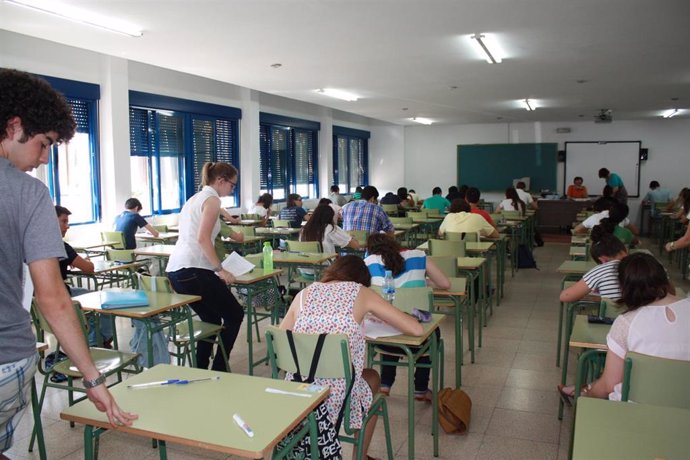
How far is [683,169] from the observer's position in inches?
617

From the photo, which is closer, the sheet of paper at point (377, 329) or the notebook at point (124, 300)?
the sheet of paper at point (377, 329)

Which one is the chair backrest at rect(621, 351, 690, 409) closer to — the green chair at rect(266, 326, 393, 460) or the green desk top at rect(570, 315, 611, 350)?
the green desk top at rect(570, 315, 611, 350)

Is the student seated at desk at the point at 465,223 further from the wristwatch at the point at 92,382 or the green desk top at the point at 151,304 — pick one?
the wristwatch at the point at 92,382

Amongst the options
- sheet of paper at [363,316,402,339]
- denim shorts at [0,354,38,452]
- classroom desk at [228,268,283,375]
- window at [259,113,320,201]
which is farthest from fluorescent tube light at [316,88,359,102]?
denim shorts at [0,354,38,452]

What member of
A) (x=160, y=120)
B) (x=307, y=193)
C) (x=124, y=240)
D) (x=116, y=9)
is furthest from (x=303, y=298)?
(x=307, y=193)

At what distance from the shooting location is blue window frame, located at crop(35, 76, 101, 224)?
8258 mm

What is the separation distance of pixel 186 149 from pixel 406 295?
8308 mm

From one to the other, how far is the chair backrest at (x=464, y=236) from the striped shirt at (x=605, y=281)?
2.98m

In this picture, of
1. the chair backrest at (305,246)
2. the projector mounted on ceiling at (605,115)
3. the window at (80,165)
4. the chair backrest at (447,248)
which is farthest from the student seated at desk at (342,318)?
the projector mounted on ceiling at (605,115)

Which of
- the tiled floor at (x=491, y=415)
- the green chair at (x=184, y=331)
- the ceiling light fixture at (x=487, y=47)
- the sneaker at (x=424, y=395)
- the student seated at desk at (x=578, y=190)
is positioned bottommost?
the tiled floor at (x=491, y=415)

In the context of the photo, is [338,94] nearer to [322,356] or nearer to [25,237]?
[322,356]

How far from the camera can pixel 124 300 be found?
141 inches

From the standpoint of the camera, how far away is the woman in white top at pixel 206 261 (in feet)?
12.5

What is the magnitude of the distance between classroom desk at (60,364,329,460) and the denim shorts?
0.29m
